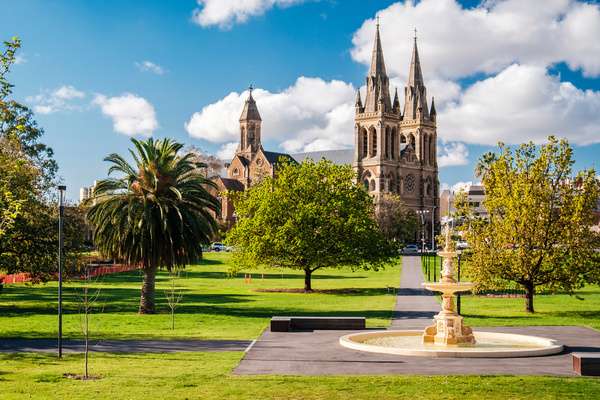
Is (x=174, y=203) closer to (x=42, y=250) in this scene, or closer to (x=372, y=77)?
(x=42, y=250)

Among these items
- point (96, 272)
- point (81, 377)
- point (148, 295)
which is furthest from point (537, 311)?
point (96, 272)

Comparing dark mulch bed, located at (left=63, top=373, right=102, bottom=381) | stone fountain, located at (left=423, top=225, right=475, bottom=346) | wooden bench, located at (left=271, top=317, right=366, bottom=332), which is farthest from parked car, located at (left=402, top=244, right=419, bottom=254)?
dark mulch bed, located at (left=63, top=373, right=102, bottom=381)

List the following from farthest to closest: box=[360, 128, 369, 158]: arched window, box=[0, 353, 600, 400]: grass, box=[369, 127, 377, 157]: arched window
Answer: box=[360, 128, 369, 158]: arched window < box=[369, 127, 377, 157]: arched window < box=[0, 353, 600, 400]: grass

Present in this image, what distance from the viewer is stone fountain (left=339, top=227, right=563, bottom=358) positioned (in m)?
21.6

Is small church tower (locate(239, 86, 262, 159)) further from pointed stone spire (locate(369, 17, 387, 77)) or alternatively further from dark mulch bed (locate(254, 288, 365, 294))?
dark mulch bed (locate(254, 288, 365, 294))

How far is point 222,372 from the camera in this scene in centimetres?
1897

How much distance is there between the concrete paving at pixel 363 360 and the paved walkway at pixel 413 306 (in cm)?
408

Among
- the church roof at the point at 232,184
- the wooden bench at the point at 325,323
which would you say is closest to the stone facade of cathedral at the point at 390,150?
the church roof at the point at 232,184

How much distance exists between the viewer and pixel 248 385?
17.3 meters

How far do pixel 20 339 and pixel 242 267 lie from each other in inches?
1022

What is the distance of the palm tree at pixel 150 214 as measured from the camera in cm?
3512

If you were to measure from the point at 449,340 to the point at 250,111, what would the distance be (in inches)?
5822

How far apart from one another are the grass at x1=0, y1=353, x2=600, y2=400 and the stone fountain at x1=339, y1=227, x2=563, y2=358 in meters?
3.39

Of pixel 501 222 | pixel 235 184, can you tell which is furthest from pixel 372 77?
pixel 501 222
